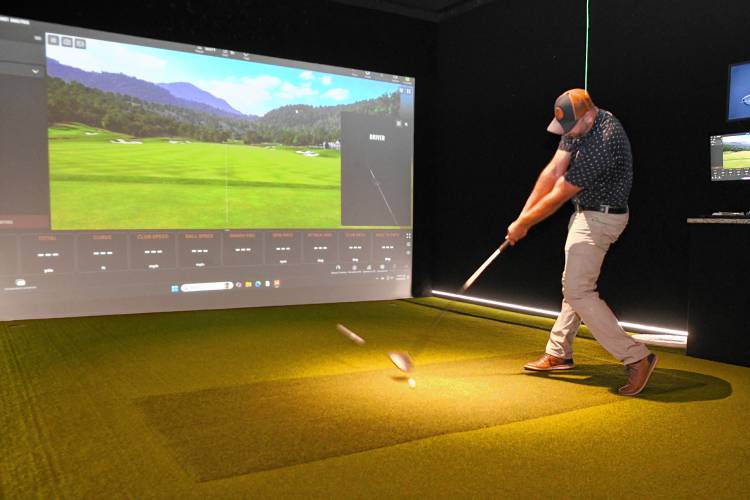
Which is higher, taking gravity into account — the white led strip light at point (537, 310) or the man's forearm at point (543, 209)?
the man's forearm at point (543, 209)

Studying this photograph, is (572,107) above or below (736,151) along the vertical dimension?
above

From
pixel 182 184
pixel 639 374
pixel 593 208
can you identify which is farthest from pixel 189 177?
pixel 639 374

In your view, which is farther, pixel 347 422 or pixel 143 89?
pixel 143 89

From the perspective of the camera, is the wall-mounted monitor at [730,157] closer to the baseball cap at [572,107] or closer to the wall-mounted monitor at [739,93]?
the wall-mounted monitor at [739,93]

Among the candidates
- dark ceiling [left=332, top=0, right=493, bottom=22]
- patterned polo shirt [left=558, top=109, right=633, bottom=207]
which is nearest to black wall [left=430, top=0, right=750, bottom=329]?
dark ceiling [left=332, top=0, right=493, bottom=22]

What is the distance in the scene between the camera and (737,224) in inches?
130

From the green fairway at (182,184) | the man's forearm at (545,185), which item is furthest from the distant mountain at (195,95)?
the man's forearm at (545,185)

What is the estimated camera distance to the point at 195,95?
16.4ft

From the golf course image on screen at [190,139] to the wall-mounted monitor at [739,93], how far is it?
3140mm

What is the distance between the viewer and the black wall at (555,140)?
4.07 metres

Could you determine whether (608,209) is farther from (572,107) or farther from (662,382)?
(662,382)

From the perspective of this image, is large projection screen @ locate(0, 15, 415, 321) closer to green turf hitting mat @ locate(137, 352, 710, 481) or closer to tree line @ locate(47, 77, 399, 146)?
tree line @ locate(47, 77, 399, 146)

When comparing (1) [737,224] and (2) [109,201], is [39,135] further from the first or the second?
(1) [737,224]

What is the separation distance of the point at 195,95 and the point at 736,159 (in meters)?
4.15
